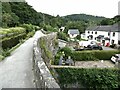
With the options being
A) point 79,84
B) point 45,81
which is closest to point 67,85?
point 79,84

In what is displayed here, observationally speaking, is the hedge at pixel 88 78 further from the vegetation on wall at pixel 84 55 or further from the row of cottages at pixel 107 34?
the row of cottages at pixel 107 34

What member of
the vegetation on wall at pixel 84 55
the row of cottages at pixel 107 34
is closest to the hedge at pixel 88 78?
the vegetation on wall at pixel 84 55

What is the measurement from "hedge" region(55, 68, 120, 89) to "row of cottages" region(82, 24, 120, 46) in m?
27.2

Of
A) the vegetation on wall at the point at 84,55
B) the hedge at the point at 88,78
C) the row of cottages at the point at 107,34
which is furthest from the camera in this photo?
the row of cottages at the point at 107,34

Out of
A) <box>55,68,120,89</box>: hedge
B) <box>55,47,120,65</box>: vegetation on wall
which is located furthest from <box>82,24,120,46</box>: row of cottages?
<box>55,68,120,89</box>: hedge

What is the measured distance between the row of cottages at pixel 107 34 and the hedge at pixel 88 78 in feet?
89.2

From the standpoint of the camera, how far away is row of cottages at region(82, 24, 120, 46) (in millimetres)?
43716

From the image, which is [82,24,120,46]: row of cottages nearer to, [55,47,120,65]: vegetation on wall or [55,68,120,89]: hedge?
[55,47,120,65]: vegetation on wall

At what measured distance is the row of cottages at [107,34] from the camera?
143ft

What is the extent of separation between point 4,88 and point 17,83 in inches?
21.7

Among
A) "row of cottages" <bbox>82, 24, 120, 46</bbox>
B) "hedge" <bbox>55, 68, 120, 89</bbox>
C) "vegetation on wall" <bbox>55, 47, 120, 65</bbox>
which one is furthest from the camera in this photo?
"row of cottages" <bbox>82, 24, 120, 46</bbox>

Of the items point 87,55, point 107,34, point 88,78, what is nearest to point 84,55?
point 87,55

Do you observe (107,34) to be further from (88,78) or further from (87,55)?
(88,78)

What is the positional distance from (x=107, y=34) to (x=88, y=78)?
122ft
